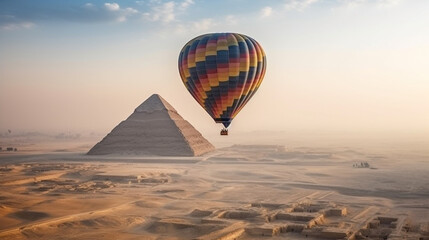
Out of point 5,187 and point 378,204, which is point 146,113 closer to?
point 5,187

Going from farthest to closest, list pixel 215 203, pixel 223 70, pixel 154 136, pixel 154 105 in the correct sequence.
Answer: pixel 154 105 → pixel 154 136 → pixel 223 70 → pixel 215 203

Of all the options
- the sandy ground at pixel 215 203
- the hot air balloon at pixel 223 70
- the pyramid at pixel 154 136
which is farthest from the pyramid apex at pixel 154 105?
the hot air balloon at pixel 223 70

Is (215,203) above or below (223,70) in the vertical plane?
below

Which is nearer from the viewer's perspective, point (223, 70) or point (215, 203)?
point (215, 203)

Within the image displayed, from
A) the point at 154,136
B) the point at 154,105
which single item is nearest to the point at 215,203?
the point at 154,136

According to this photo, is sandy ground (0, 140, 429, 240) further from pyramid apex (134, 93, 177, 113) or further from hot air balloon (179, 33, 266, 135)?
pyramid apex (134, 93, 177, 113)

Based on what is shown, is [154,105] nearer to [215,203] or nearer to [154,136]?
[154,136]

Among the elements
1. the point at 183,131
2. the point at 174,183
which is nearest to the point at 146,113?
the point at 183,131
